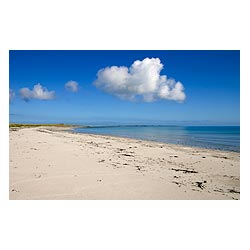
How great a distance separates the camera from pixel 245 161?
691cm

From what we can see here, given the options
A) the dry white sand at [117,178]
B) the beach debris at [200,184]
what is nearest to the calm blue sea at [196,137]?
the dry white sand at [117,178]

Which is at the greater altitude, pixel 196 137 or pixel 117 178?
pixel 196 137

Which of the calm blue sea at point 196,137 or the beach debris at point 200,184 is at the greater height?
the calm blue sea at point 196,137

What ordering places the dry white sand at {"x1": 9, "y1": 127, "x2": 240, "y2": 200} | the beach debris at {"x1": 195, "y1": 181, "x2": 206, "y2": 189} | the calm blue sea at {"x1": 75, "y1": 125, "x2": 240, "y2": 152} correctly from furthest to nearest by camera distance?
the calm blue sea at {"x1": 75, "y1": 125, "x2": 240, "y2": 152} → the beach debris at {"x1": 195, "y1": 181, "x2": 206, "y2": 189} → the dry white sand at {"x1": 9, "y1": 127, "x2": 240, "y2": 200}

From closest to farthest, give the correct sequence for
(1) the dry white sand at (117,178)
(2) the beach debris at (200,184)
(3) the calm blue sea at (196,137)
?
(1) the dry white sand at (117,178), (2) the beach debris at (200,184), (3) the calm blue sea at (196,137)

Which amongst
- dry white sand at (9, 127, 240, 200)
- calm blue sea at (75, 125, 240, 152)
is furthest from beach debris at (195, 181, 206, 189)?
calm blue sea at (75, 125, 240, 152)

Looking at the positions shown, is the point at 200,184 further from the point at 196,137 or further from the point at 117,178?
the point at 196,137

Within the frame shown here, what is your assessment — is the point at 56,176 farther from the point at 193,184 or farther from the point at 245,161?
the point at 245,161

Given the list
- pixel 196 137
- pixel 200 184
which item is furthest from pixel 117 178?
pixel 196 137

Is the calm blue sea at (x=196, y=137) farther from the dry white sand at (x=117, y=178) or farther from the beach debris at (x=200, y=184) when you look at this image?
the beach debris at (x=200, y=184)

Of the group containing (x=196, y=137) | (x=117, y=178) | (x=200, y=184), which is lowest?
(x=200, y=184)

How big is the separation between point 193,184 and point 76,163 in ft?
12.8

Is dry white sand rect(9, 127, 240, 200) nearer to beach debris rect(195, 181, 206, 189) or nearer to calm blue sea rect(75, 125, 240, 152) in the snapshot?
beach debris rect(195, 181, 206, 189)
